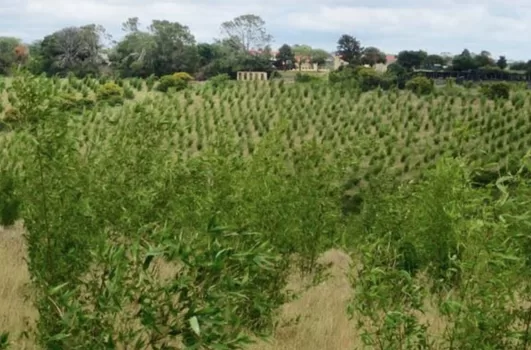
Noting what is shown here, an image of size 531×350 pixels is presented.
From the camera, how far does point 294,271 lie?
762 centimetres

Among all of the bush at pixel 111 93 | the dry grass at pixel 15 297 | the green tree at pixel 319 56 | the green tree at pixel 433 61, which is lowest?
the green tree at pixel 319 56

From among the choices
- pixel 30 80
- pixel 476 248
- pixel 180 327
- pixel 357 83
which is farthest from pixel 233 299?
pixel 357 83

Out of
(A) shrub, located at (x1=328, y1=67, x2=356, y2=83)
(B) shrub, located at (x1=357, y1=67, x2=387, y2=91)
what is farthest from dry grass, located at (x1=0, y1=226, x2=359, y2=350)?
(A) shrub, located at (x1=328, y1=67, x2=356, y2=83)

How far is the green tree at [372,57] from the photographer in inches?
2136

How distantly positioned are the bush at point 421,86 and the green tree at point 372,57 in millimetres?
21512

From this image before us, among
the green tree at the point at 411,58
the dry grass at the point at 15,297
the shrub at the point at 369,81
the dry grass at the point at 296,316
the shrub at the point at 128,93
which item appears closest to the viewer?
the dry grass at the point at 15,297

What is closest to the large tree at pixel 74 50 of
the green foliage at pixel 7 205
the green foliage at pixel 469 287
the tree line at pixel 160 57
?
the tree line at pixel 160 57

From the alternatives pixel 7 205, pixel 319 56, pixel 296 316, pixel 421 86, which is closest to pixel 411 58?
pixel 421 86

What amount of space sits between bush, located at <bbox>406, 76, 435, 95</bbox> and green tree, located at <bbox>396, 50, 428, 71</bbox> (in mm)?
13592

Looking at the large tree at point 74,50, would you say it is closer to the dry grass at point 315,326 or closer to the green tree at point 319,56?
the green tree at point 319,56

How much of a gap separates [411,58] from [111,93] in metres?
22.7

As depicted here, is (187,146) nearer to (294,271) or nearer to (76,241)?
(294,271)

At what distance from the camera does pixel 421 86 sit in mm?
32062

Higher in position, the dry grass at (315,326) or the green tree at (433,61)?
the dry grass at (315,326)
